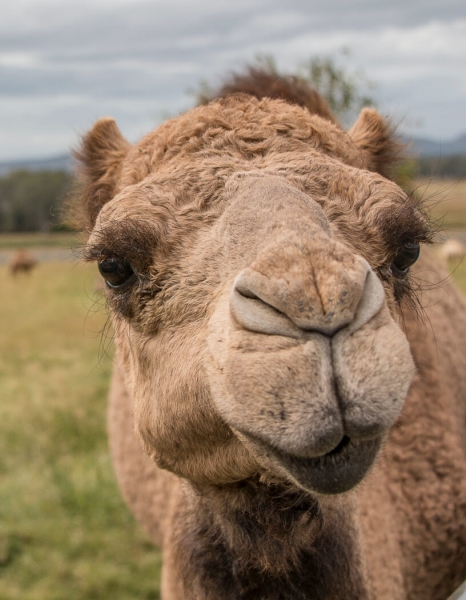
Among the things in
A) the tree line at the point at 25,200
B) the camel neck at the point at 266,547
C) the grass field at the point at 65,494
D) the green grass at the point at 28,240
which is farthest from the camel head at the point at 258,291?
the tree line at the point at 25,200

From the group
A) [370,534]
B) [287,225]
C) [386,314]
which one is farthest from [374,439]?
[370,534]

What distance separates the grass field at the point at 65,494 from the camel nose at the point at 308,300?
1404 mm

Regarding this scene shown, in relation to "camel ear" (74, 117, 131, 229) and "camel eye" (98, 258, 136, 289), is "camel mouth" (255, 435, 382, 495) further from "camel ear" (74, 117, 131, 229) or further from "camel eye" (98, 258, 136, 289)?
"camel ear" (74, 117, 131, 229)

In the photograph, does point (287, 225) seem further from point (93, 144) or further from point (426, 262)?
point (426, 262)

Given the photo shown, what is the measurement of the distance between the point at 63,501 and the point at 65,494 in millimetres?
94

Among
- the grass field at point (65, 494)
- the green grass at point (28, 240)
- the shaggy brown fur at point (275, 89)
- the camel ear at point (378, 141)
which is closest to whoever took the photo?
the camel ear at point (378, 141)

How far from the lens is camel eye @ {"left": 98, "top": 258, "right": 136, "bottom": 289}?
7.98 feet

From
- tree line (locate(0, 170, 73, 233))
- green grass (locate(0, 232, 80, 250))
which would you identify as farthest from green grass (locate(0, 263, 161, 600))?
tree line (locate(0, 170, 73, 233))

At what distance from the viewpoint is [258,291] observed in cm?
172

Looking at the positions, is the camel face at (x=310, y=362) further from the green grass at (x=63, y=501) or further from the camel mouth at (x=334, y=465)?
the green grass at (x=63, y=501)

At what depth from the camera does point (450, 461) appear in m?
3.77

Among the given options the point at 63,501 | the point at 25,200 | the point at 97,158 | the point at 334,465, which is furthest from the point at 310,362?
the point at 25,200

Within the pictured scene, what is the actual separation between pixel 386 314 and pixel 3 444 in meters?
7.87

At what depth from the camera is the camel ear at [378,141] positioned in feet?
10.7
